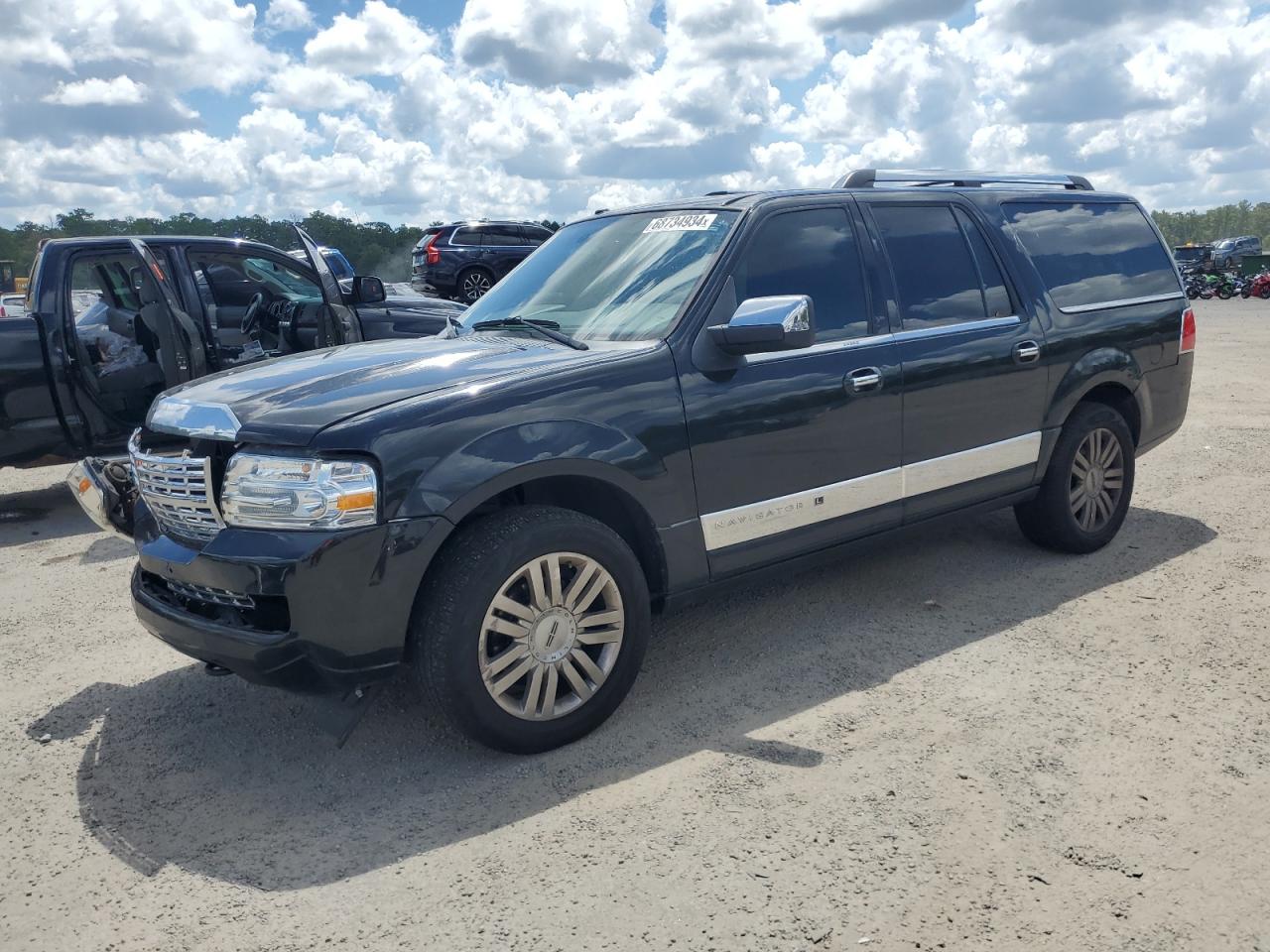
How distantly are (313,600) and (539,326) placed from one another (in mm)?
1639

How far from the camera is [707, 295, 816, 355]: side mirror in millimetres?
3791

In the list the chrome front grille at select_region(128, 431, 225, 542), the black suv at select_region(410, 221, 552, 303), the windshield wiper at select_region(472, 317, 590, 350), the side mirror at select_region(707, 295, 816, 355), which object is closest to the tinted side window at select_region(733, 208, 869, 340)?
the side mirror at select_region(707, 295, 816, 355)

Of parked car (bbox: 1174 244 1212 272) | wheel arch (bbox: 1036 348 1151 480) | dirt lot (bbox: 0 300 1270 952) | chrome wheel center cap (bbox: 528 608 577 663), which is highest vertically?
wheel arch (bbox: 1036 348 1151 480)

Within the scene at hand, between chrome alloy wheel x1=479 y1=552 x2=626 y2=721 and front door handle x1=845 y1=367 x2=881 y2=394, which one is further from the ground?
front door handle x1=845 y1=367 x2=881 y2=394

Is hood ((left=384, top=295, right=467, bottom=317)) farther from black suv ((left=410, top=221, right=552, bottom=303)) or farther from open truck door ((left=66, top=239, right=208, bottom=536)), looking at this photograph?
black suv ((left=410, top=221, right=552, bottom=303))

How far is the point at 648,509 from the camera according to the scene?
12.4 ft

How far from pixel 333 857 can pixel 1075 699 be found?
8.54 ft

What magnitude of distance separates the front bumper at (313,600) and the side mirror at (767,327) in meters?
1.26

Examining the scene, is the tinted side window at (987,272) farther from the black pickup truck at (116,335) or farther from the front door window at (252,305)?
the front door window at (252,305)

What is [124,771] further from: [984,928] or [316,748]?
[984,928]

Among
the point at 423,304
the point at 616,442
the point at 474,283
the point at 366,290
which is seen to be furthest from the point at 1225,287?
the point at 616,442

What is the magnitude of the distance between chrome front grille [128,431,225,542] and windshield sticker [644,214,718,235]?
207 cm

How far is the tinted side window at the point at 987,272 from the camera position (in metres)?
5.02

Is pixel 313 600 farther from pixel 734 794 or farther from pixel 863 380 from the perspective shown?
pixel 863 380
